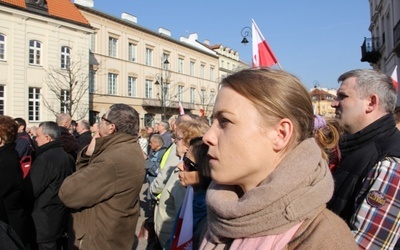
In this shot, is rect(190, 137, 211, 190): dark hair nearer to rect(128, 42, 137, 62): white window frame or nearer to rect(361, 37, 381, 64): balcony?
rect(361, 37, 381, 64): balcony

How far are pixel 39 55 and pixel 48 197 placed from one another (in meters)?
30.3

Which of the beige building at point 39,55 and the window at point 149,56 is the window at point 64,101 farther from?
the window at point 149,56

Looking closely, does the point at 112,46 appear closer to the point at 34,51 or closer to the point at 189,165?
the point at 34,51

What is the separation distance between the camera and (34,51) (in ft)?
102

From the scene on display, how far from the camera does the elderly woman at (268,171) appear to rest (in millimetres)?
1302

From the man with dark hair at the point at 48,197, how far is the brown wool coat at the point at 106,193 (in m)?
0.89

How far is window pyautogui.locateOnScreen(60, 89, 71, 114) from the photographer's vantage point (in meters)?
32.7

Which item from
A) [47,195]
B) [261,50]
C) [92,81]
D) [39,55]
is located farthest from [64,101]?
[47,195]

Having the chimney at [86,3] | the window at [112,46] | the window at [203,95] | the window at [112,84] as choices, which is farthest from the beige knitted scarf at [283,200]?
the window at [203,95]

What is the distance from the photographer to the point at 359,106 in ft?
8.41

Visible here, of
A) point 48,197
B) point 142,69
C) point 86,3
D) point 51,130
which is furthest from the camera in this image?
point 142,69

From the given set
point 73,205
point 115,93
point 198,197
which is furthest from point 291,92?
point 115,93

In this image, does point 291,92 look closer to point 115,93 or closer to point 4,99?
point 4,99

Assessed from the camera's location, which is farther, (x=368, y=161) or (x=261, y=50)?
(x=261, y=50)
